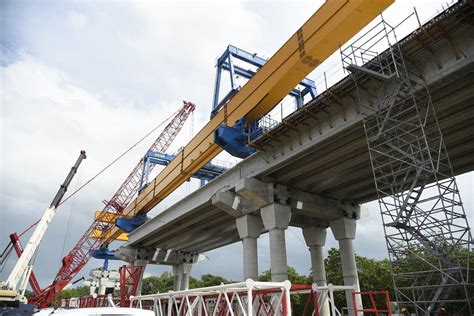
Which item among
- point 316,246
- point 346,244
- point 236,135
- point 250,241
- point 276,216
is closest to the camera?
point 276,216

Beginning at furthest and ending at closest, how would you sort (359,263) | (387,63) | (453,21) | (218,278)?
(218,278) → (359,263) → (387,63) → (453,21)

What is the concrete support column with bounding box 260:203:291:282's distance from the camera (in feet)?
66.5

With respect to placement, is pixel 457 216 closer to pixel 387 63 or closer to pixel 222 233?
pixel 387 63

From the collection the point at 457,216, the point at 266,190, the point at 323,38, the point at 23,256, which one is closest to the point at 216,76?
the point at 266,190

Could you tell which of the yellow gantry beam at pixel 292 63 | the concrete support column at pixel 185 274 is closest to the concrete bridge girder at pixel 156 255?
the concrete support column at pixel 185 274

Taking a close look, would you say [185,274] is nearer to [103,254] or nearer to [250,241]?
[103,254]

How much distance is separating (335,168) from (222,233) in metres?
19.1

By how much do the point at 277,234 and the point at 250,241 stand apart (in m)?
2.74

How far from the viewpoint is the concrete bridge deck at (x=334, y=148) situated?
13133mm

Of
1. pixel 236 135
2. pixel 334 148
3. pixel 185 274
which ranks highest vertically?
pixel 236 135

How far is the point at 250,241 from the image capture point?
23.3m

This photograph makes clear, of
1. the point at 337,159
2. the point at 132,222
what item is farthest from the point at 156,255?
the point at 337,159

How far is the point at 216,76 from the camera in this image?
2869 centimetres

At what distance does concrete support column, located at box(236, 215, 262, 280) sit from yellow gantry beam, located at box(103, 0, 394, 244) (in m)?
5.28
